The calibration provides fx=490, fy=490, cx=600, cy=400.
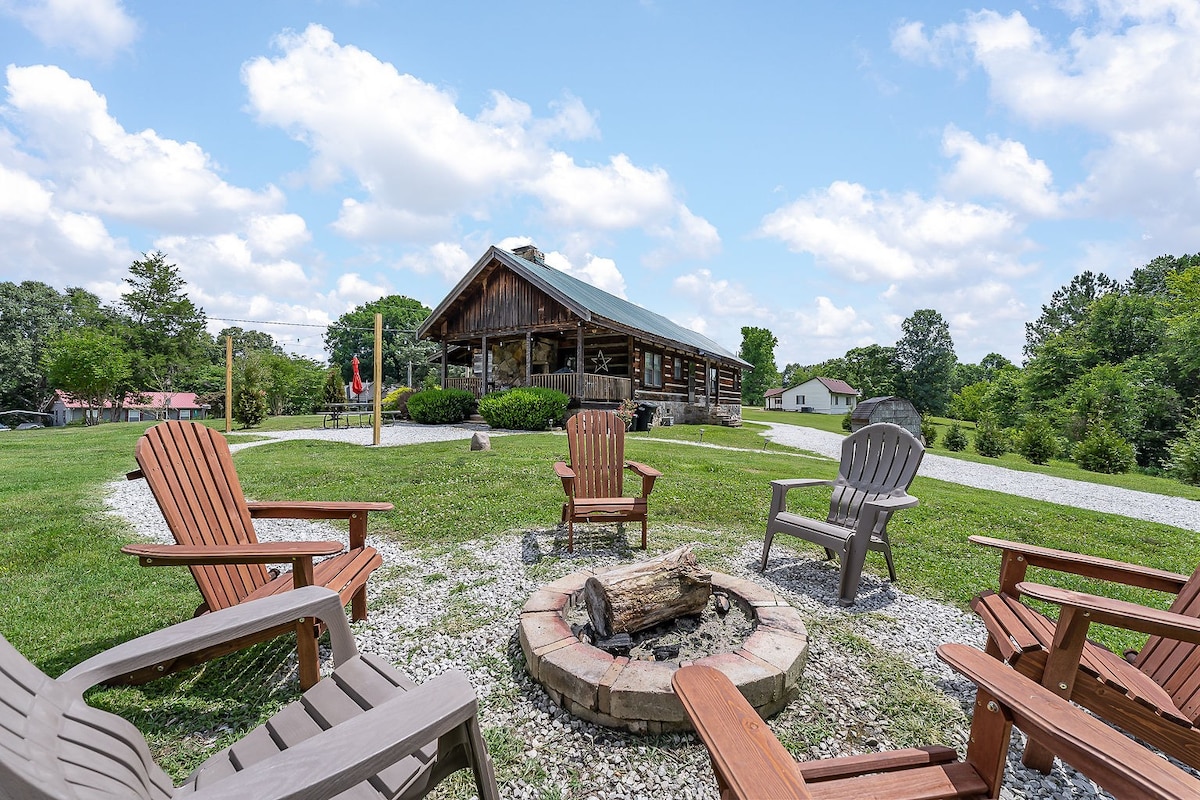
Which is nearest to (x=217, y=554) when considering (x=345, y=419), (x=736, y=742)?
(x=736, y=742)

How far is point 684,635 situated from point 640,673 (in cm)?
56

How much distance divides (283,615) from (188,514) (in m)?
1.40

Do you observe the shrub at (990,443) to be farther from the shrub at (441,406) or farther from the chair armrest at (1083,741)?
the chair armrest at (1083,741)

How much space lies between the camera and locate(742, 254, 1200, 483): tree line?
49.9 feet

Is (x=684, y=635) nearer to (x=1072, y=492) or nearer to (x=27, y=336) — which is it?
(x=1072, y=492)

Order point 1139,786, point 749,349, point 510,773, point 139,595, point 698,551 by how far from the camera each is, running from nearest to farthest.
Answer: point 1139,786, point 510,773, point 139,595, point 698,551, point 749,349

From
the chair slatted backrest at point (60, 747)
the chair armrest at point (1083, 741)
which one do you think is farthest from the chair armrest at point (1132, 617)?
the chair slatted backrest at point (60, 747)

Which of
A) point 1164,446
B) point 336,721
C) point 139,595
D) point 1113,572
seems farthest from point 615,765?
point 1164,446

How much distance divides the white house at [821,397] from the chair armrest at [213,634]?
55.3 metres

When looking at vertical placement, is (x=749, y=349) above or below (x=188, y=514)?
above

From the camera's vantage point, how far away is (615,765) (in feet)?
6.18

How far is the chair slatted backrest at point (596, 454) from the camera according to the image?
4.59 m

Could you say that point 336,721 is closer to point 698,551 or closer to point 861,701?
point 861,701

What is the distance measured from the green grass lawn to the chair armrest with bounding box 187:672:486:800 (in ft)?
4.78
